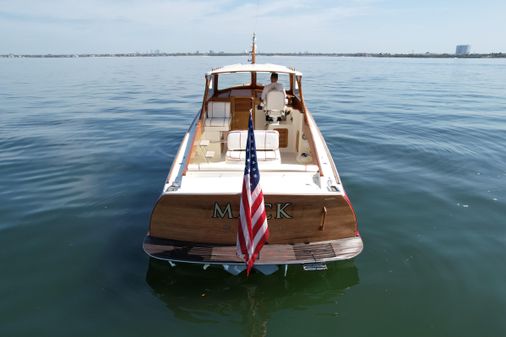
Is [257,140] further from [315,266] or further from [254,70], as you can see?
[315,266]

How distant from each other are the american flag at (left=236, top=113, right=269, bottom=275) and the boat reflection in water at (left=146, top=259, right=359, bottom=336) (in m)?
0.95

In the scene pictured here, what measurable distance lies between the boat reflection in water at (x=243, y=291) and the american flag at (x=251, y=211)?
95 centimetres

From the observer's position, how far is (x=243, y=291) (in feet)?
18.2

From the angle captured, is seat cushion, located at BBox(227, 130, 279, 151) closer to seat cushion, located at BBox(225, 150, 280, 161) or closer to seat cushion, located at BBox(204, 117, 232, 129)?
seat cushion, located at BBox(225, 150, 280, 161)

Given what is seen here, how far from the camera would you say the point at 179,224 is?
5.50 meters

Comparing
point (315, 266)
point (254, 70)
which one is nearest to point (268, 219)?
point (315, 266)

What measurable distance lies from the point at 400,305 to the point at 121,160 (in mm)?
9294

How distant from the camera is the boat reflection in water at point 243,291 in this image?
5133 millimetres

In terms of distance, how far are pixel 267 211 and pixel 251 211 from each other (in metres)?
0.81

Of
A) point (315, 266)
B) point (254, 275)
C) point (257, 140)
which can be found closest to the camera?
point (315, 266)

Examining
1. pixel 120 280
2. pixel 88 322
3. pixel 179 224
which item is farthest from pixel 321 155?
pixel 88 322

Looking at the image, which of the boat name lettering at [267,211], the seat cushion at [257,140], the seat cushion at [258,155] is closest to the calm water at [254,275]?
the boat name lettering at [267,211]

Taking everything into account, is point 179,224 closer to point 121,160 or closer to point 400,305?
point 400,305

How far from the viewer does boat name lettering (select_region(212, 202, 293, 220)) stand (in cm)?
539
